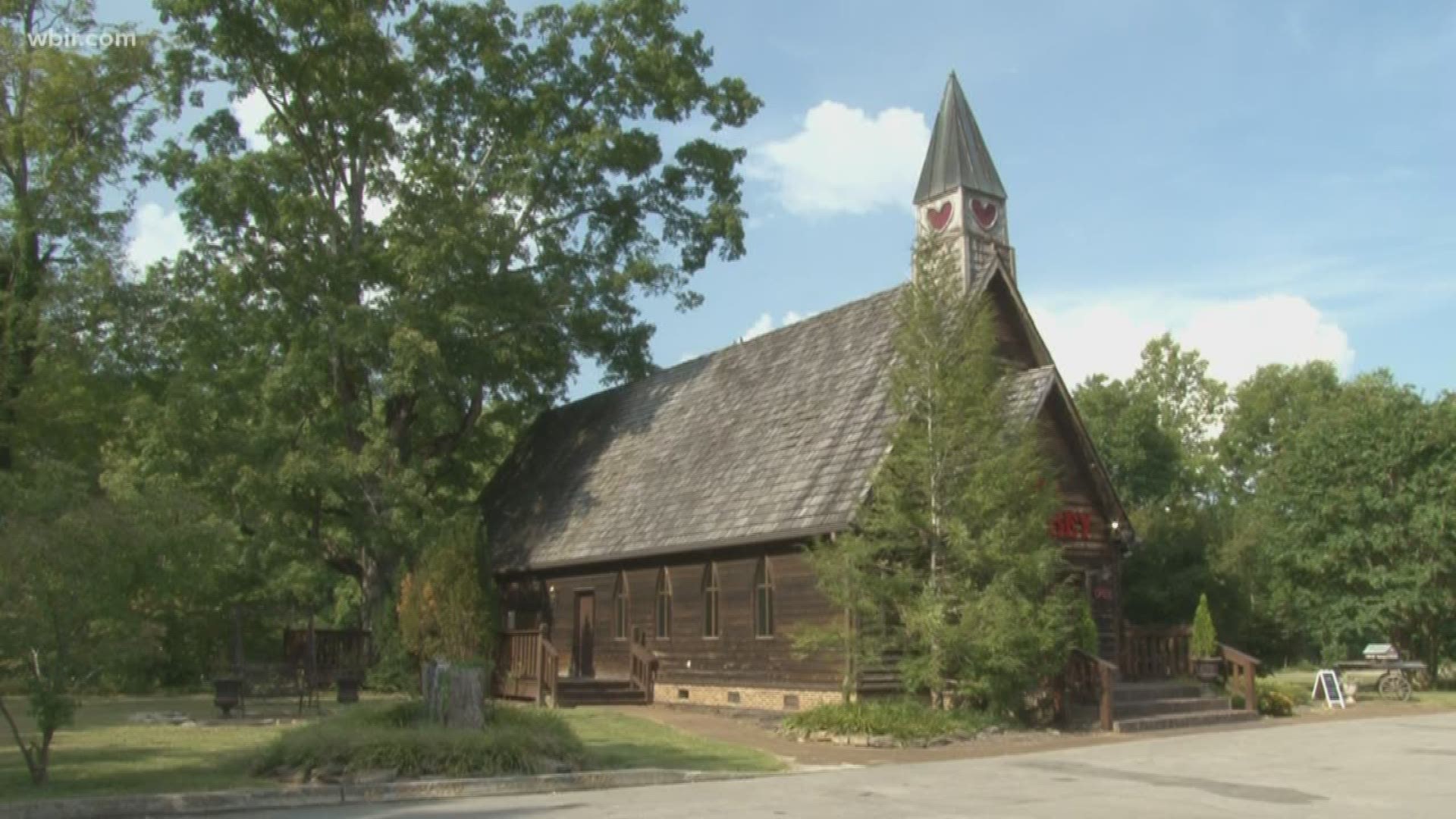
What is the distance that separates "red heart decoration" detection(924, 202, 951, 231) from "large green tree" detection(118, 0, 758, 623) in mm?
8292

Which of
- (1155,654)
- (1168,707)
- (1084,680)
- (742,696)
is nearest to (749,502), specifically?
(742,696)

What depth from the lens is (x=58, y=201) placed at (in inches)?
1384

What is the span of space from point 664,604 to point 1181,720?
10770mm

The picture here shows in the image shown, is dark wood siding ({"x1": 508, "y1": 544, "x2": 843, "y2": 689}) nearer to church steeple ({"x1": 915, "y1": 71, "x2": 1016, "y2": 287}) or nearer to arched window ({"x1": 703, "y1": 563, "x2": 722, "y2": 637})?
arched window ({"x1": 703, "y1": 563, "x2": 722, "y2": 637})

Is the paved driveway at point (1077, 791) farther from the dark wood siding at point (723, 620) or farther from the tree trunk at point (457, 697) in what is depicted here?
the dark wood siding at point (723, 620)

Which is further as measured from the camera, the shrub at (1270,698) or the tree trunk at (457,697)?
the shrub at (1270,698)

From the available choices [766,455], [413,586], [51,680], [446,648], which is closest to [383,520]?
[413,586]

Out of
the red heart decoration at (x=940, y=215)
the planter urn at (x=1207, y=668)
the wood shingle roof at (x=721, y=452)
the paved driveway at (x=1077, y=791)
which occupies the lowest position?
the paved driveway at (x=1077, y=791)

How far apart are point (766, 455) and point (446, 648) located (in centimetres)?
811

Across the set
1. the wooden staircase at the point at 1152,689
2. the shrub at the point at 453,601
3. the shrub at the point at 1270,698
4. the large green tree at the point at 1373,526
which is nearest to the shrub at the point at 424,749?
the wooden staircase at the point at 1152,689

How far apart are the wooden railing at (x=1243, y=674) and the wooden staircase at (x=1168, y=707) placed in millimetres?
310

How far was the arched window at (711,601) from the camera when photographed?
25203 mm

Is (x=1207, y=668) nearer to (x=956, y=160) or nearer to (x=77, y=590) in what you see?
(x=956, y=160)

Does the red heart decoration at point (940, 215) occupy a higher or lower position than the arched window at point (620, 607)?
higher
